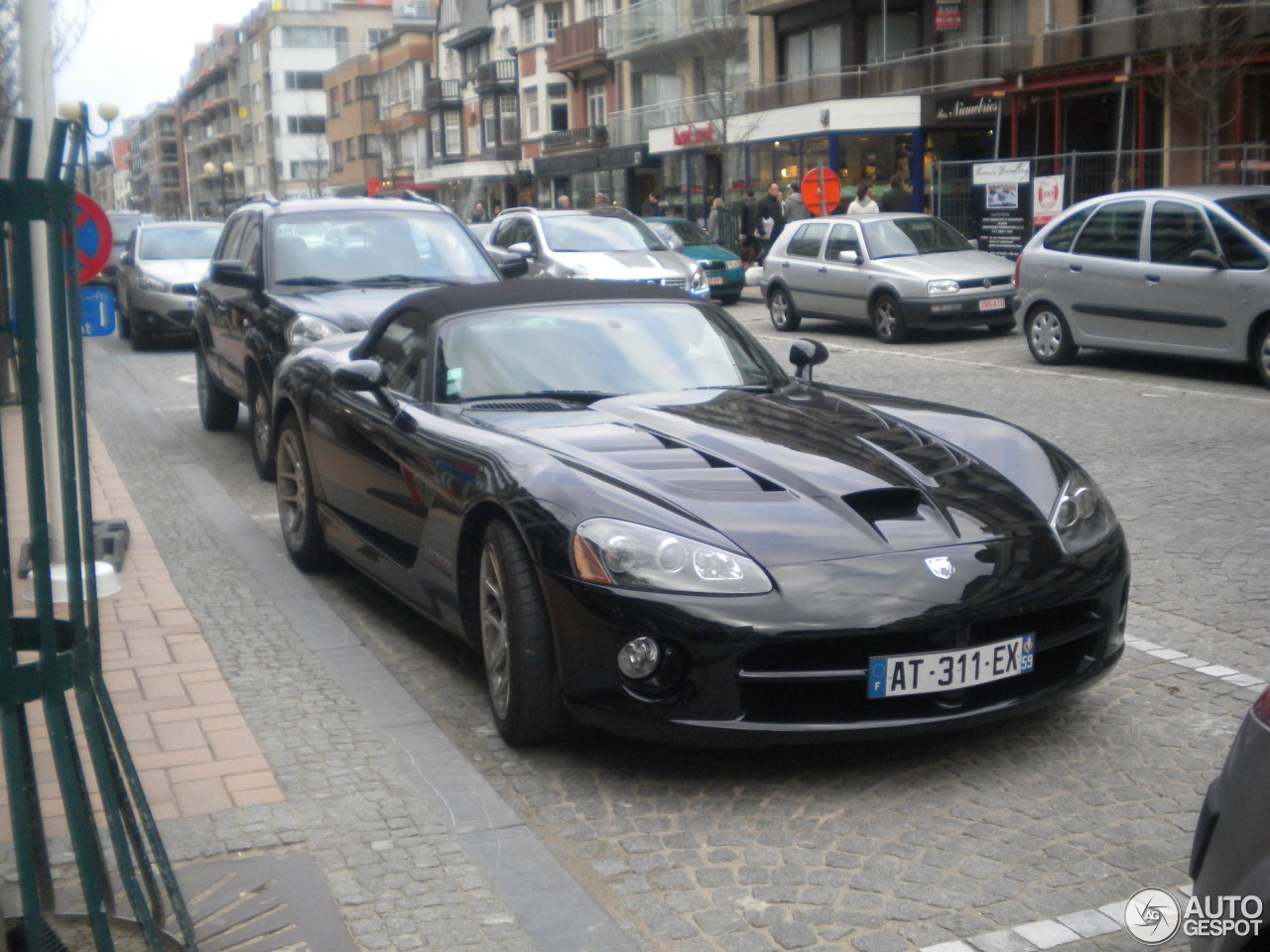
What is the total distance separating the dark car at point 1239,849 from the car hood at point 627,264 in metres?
16.7

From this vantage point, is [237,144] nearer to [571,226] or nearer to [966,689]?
[571,226]

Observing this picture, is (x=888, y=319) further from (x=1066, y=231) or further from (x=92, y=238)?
(x=92, y=238)

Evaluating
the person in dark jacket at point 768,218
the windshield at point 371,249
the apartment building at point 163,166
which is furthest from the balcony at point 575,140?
the apartment building at point 163,166

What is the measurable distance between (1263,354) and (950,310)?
534cm

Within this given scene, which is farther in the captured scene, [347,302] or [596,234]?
[596,234]

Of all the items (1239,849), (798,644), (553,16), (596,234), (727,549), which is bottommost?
(798,644)

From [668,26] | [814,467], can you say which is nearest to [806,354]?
[814,467]

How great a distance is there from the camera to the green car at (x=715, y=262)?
24.4 meters

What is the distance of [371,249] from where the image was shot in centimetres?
1070

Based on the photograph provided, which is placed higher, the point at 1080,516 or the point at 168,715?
the point at 1080,516

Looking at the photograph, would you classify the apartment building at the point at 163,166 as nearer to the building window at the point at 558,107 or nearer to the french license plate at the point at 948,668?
the building window at the point at 558,107

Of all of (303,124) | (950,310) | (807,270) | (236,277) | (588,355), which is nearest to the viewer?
(588,355)

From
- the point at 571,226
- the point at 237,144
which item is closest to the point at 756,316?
the point at 571,226

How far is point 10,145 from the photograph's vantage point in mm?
2777
